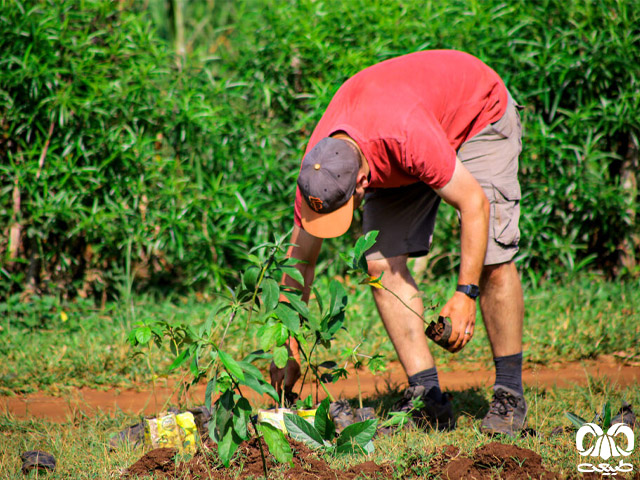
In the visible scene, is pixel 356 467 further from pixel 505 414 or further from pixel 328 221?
pixel 328 221

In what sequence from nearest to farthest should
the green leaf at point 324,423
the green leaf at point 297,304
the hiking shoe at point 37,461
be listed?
the green leaf at point 297,304 < the green leaf at point 324,423 < the hiking shoe at point 37,461

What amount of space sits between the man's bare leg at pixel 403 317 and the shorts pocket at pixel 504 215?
0.46 metres

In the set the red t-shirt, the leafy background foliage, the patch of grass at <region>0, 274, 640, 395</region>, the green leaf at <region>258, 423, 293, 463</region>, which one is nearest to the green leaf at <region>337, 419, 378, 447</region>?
the green leaf at <region>258, 423, 293, 463</region>

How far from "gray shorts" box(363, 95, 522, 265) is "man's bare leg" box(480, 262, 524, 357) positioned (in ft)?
0.27

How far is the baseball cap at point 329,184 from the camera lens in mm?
2498

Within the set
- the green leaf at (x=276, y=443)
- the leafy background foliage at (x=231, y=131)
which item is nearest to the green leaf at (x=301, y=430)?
the green leaf at (x=276, y=443)

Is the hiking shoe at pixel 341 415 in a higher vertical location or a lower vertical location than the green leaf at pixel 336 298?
lower

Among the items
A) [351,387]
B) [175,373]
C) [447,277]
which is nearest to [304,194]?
[351,387]

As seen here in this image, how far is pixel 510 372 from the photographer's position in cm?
293

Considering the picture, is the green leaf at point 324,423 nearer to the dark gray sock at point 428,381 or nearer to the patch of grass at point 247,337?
the dark gray sock at point 428,381

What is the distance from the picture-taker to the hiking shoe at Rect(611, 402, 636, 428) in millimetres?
2650

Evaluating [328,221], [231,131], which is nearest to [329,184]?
[328,221]

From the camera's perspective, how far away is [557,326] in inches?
167

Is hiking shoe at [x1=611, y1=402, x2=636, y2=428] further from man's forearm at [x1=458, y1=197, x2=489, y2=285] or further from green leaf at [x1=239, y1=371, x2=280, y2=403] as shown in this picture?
green leaf at [x1=239, y1=371, x2=280, y2=403]
